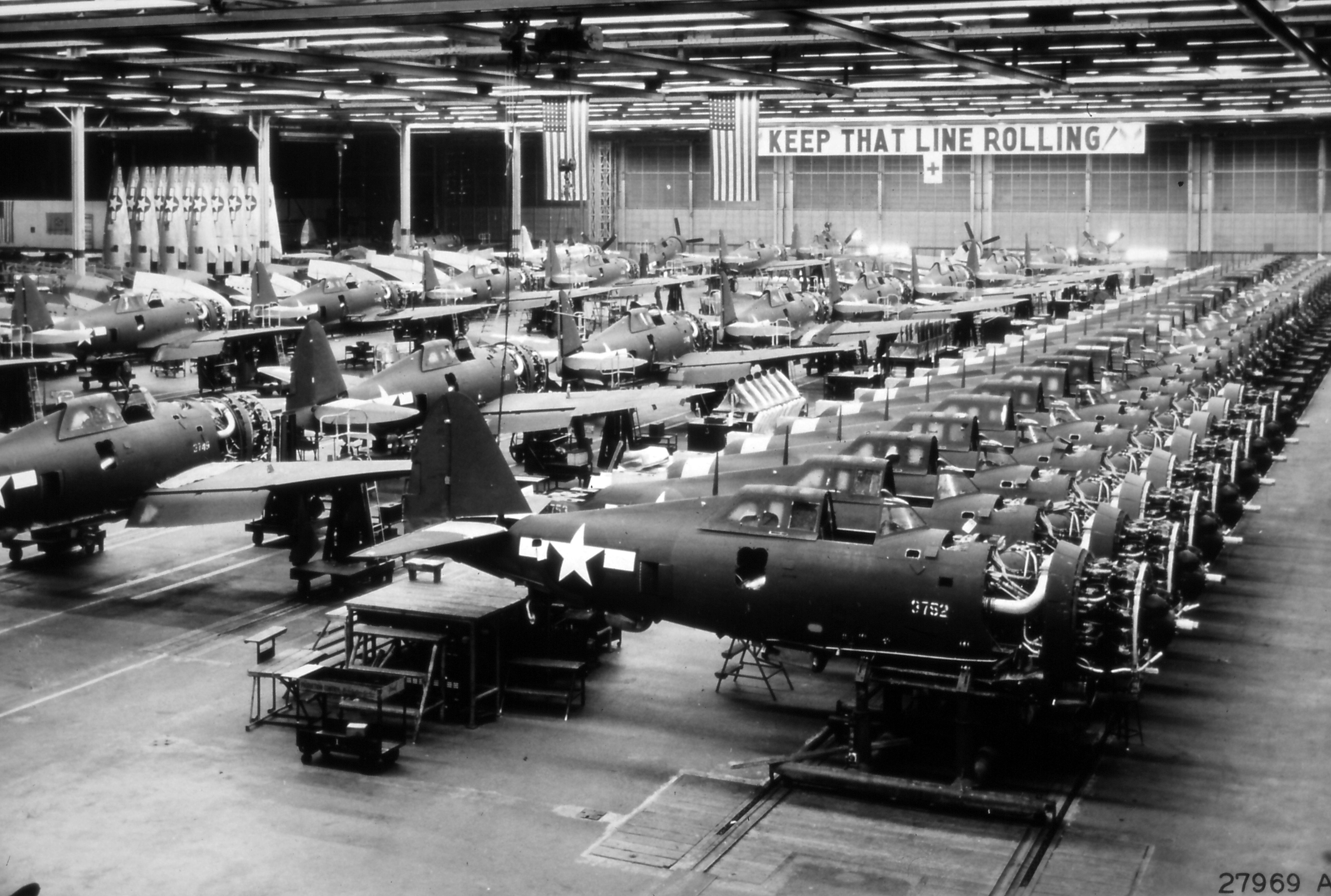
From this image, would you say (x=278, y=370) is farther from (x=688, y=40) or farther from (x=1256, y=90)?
(x=1256, y=90)

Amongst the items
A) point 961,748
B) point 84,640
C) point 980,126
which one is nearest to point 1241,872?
point 961,748

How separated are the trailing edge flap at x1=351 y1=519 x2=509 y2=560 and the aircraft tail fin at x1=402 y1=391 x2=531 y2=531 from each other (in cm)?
24

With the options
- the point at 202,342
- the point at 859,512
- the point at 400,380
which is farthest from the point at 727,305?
the point at 859,512

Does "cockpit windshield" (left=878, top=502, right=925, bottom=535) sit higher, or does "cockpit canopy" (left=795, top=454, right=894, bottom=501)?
"cockpit canopy" (left=795, top=454, right=894, bottom=501)

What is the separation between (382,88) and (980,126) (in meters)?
18.7

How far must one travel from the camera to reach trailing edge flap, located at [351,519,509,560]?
17375 mm

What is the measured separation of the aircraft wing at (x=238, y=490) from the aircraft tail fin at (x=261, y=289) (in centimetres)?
Result: 2455

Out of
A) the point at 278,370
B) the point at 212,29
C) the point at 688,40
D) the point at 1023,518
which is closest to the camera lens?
the point at 1023,518

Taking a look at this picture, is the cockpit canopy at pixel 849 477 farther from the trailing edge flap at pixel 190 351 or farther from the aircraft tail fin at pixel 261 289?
the aircraft tail fin at pixel 261 289

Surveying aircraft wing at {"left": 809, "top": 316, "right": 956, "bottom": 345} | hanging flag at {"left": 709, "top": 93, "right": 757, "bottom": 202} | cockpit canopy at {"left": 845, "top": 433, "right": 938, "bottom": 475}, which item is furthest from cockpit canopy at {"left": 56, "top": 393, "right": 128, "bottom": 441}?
aircraft wing at {"left": 809, "top": 316, "right": 956, "bottom": 345}

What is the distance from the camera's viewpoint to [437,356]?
109ft

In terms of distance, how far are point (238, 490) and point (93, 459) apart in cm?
271

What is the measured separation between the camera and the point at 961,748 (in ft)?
51.6

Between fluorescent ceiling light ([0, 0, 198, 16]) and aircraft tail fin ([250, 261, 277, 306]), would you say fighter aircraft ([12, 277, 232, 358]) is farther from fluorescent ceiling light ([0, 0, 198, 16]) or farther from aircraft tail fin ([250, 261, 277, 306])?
fluorescent ceiling light ([0, 0, 198, 16])
